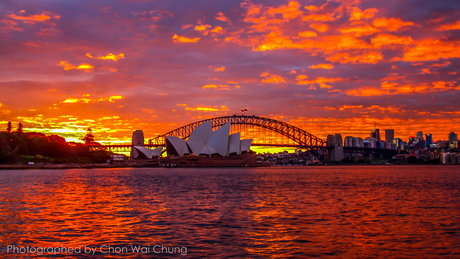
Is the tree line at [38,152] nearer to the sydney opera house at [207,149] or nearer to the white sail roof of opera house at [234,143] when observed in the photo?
the sydney opera house at [207,149]

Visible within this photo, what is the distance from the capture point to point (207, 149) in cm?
13075

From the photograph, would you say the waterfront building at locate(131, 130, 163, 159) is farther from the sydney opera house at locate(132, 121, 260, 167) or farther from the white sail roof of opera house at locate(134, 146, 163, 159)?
the sydney opera house at locate(132, 121, 260, 167)

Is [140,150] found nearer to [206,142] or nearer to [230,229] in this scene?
[206,142]

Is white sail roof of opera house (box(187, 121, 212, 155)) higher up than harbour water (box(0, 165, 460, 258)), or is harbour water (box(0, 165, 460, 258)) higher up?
white sail roof of opera house (box(187, 121, 212, 155))

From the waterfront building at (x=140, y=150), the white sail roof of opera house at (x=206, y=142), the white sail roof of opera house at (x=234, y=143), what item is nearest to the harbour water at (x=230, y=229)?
the white sail roof of opera house at (x=206, y=142)

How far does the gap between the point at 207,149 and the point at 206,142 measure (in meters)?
2.32

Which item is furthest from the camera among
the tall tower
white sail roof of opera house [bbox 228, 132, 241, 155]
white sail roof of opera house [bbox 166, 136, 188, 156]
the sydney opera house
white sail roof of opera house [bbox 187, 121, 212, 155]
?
the tall tower

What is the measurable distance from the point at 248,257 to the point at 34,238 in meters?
7.76

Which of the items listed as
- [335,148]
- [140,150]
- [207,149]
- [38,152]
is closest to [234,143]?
[207,149]

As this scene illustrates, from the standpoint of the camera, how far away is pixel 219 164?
132750 millimetres

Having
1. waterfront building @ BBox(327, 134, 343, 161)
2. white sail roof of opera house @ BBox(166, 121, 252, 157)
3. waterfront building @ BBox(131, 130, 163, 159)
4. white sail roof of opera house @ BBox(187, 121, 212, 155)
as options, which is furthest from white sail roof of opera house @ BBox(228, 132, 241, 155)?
waterfront building @ BBox(327, 134, 343, 161)

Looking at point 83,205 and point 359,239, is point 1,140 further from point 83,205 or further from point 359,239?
point 359,239

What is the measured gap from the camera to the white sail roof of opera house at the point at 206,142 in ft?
417

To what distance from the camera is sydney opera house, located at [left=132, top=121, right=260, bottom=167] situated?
128 metres
